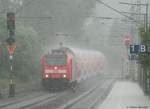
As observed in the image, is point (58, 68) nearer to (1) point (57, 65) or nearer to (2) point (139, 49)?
(1) point (57, 65)

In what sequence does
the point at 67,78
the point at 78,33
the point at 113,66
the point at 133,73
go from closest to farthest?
the point at 67,78 → the point at 133,73 → the point at 78,33 → the point at 113,66

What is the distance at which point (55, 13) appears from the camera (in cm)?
8331

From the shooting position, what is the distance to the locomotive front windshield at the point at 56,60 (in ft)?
164

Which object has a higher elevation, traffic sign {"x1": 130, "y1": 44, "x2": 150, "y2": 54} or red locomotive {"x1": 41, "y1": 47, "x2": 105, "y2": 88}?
traffic sign {"x1": 130, "y1": 44, "x2": 150, "y2": 54}

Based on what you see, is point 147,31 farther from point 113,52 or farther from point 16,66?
point 113,52

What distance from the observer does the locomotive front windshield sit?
164ft

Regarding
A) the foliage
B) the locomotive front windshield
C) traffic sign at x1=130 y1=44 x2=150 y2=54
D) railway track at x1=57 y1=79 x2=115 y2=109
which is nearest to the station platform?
railway track at x1=57 y1=79 x2=115 y2=109

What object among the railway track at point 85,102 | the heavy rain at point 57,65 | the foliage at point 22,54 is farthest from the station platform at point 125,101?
the foliage at point 22,54

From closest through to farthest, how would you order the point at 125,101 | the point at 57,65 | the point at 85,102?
the point at 125,101
the point at 85,102
the point at 57,65

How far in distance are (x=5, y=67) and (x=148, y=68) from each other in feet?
60.8

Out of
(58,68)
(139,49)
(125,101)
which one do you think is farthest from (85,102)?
(58,68)

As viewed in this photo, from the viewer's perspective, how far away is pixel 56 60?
50.5 meters

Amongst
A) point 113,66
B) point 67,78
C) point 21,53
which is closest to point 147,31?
point 67,78

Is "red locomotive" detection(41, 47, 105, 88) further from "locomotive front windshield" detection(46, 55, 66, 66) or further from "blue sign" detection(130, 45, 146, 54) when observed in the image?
"blue sign" detection(130, 45, 146, 54)
